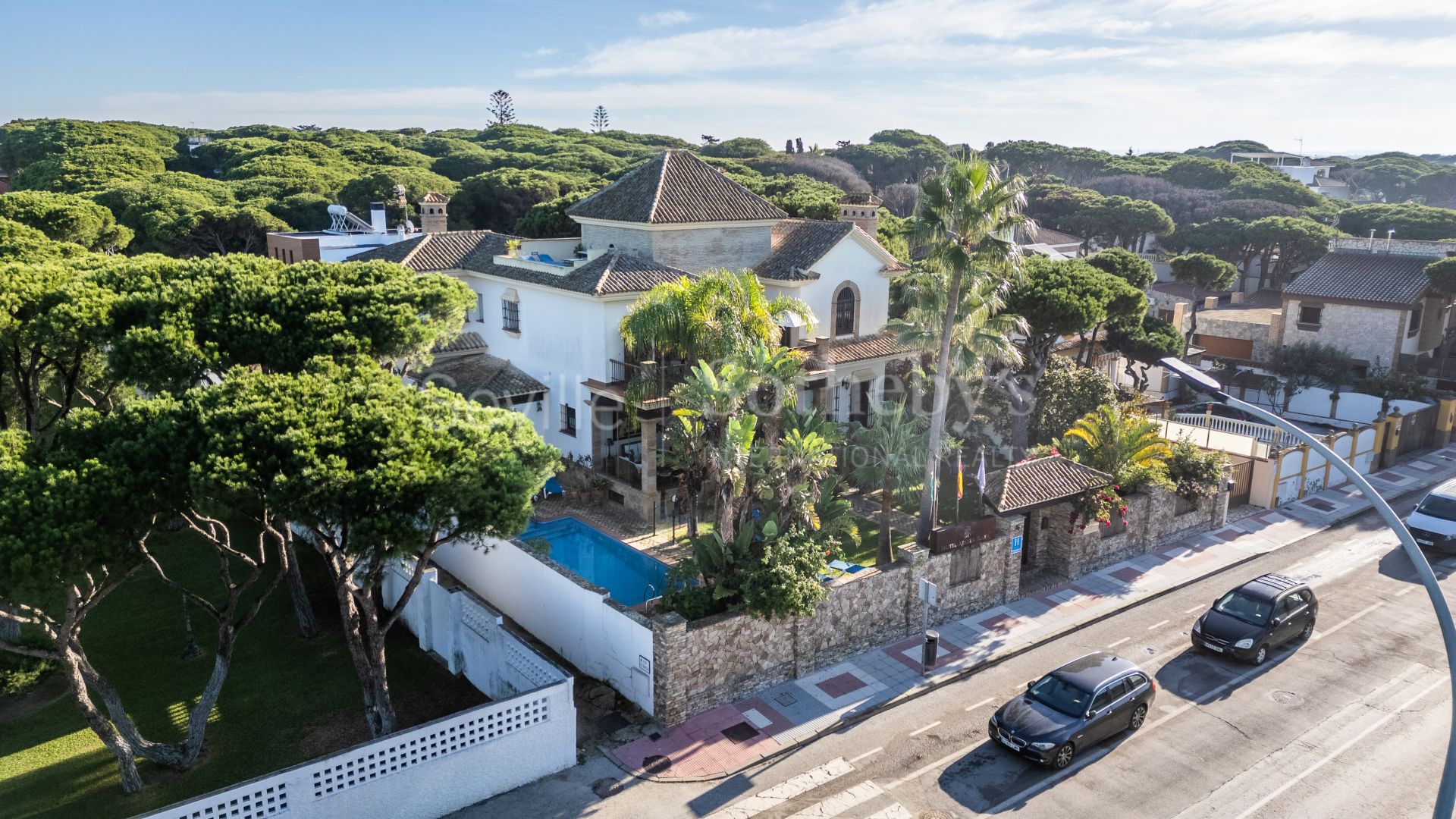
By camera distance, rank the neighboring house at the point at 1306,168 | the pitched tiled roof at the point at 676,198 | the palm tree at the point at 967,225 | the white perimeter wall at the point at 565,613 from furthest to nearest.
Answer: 1. the neighboring house at the point at 1306,168
2. the pitched tiled roof at the point at 676,198
3. the palm tree at the point at 967,225
4. the white perimeter wall at the point at 565,613

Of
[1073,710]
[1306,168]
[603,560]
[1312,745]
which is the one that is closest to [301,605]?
[603,560]

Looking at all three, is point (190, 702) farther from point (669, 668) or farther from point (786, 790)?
point (786, 790)

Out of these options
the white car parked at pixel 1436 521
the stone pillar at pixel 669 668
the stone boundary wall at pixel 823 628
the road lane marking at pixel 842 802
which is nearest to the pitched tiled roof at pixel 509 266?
the stone boundary wall at pixel 823 628

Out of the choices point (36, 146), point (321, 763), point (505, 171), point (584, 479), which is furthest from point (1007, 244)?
point (36, 146)

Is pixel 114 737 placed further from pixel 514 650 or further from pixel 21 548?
pixel 514 650

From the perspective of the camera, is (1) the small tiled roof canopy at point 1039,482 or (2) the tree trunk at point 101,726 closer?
(2) the tree trunk at point 101,726

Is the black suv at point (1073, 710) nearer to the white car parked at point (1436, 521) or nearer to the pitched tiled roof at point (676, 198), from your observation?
the white car parked at point (1436, 521)
